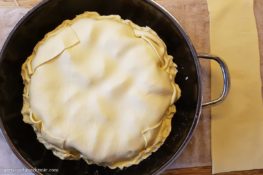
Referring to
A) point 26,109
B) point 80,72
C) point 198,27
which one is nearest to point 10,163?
point 26,109

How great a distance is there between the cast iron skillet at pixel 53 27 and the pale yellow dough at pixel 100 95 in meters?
0.03

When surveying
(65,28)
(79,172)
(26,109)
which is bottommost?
(79,172)

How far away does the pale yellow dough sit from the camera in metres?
0.62

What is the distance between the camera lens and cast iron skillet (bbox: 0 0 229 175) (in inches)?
25.9

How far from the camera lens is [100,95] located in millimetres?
629

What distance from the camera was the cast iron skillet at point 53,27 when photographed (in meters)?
A: 0.66

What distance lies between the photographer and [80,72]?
628mm

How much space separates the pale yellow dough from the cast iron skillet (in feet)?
0.09

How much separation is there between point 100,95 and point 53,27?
0.61 ft

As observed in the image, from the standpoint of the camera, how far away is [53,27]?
2.33ft

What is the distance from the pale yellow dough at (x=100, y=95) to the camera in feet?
2.04

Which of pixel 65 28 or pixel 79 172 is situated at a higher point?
pixel 65 28

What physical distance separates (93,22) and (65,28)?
5cm

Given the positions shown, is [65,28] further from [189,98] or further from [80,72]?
[189,98]
